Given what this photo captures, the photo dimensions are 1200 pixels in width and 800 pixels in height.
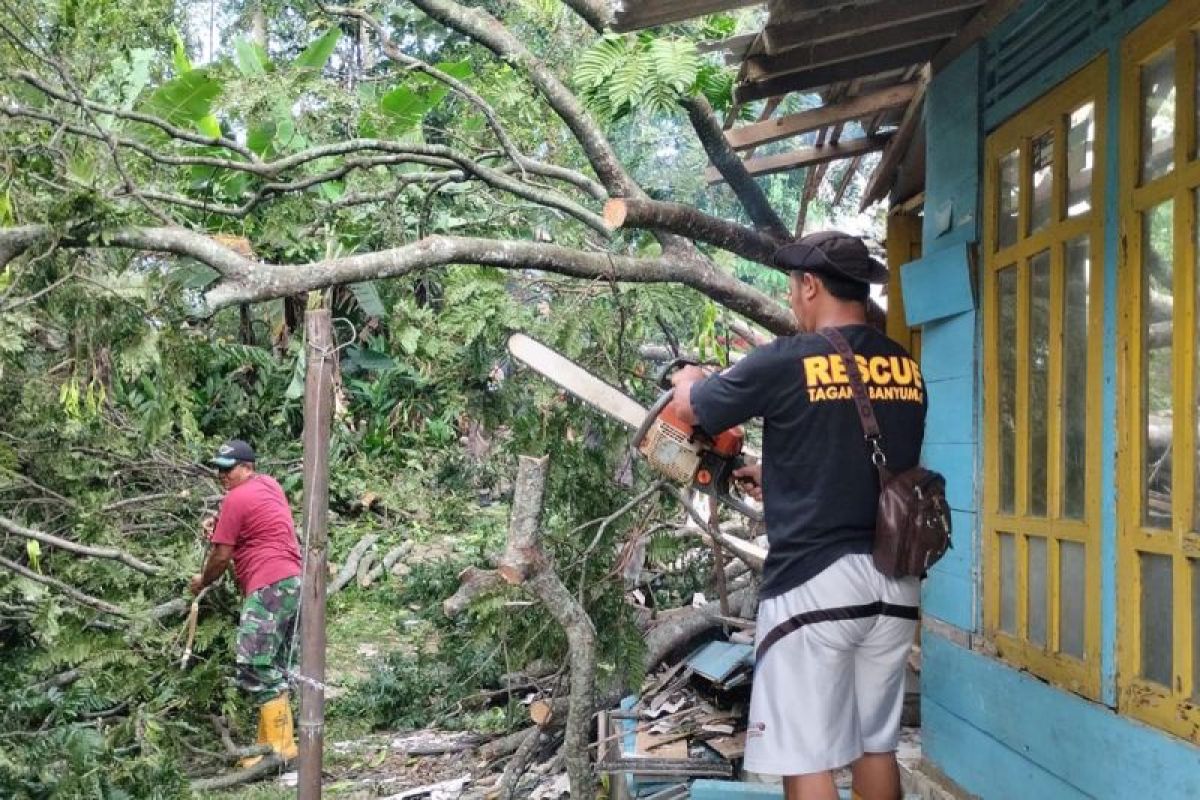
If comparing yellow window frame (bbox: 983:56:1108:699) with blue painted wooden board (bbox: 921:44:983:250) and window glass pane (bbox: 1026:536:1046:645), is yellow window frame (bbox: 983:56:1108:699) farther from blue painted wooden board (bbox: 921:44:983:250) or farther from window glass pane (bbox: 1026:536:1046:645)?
blue painted wooden board (bbox: 921:44:983:250)

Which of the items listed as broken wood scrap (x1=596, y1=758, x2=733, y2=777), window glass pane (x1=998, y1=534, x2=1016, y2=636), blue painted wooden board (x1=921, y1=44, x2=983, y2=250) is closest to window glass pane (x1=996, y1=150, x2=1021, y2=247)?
blue painted wooden board (x1=921, y1=44, x2=983, y2=250)

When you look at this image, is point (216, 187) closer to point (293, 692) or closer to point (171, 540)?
point (171, 540)

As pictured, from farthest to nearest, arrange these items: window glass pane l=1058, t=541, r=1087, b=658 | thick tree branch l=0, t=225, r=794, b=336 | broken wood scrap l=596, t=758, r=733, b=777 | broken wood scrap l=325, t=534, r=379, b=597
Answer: broken wood scrap l=325, t=534, r=379, b=597
broken wood scrap l=596, t=758, r=733, b=777
thick tree branch l=0, t=225, r=794, b=336
window glass pane l=1058, t=541, r=1087, b=658

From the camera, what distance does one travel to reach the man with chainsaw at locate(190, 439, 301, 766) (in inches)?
247

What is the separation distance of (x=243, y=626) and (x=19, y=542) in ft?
4.45

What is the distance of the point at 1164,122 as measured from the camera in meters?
2.77

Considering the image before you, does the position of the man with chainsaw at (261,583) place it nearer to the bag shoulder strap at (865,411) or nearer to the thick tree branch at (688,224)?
the thick tree branch at (688,224)

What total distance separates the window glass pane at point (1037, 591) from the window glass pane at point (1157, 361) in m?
0.71

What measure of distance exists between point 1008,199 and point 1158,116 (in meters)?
1.09

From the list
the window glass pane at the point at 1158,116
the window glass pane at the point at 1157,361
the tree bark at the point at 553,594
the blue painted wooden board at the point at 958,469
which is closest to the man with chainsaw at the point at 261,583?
the tree bark at the point at 553,594

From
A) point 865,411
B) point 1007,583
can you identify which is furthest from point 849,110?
point 865,411

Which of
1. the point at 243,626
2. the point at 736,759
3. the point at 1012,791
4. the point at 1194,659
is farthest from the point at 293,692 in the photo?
the point at 1194,659

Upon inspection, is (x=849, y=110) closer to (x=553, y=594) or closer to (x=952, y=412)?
(x=952, y=412)

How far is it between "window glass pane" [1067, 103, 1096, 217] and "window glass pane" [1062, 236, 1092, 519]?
0.44 feet
